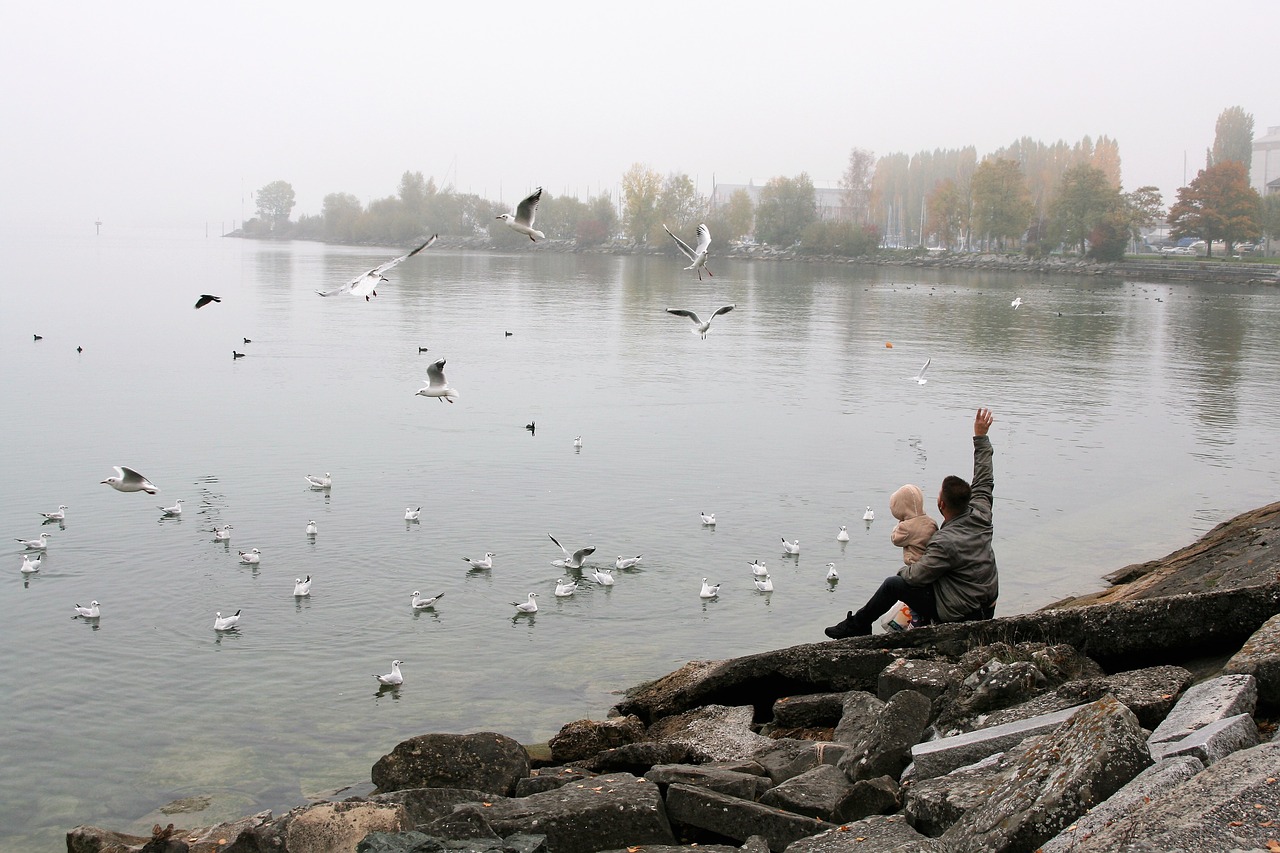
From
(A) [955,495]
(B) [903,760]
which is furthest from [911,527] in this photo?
(B) [903,760]

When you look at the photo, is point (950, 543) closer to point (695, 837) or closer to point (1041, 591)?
point (695, 837)

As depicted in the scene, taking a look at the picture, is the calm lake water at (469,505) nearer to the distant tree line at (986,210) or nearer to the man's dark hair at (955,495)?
the man's dark hair at (955,495)

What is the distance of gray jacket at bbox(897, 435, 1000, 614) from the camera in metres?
8.96

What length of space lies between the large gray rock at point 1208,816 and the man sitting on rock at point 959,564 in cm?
410

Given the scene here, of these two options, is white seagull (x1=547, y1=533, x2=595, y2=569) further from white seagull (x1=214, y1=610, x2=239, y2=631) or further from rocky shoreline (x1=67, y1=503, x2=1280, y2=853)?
rocky shoreline (x1=67, y1=503, x2=1280, y2=853)

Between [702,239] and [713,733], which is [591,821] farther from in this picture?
[702,239]

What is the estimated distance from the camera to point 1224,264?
335 ft

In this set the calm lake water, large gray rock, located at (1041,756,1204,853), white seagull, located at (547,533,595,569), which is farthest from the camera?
white seagull, located at (547,533,595,569)

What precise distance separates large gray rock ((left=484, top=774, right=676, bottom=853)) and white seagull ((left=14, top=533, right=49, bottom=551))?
38.8ft

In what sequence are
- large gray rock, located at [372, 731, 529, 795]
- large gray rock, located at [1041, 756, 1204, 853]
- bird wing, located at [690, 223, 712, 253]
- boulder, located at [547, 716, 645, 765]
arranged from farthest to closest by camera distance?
bird wing, located at [690, 223, 712, 253] → boulder, located at [547, 716, 645, 765] → large gray rock, located at [372, 731, 529, 795] → large gray rock, located at [1041, 756, 1204, 853]

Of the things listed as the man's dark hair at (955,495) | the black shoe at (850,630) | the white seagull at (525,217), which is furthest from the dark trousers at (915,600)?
the white seagull at (525,217)

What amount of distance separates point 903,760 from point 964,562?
2.44m

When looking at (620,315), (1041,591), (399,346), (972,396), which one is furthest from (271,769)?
(620,315)

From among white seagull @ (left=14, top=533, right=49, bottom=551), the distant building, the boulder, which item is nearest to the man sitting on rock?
the boulder
